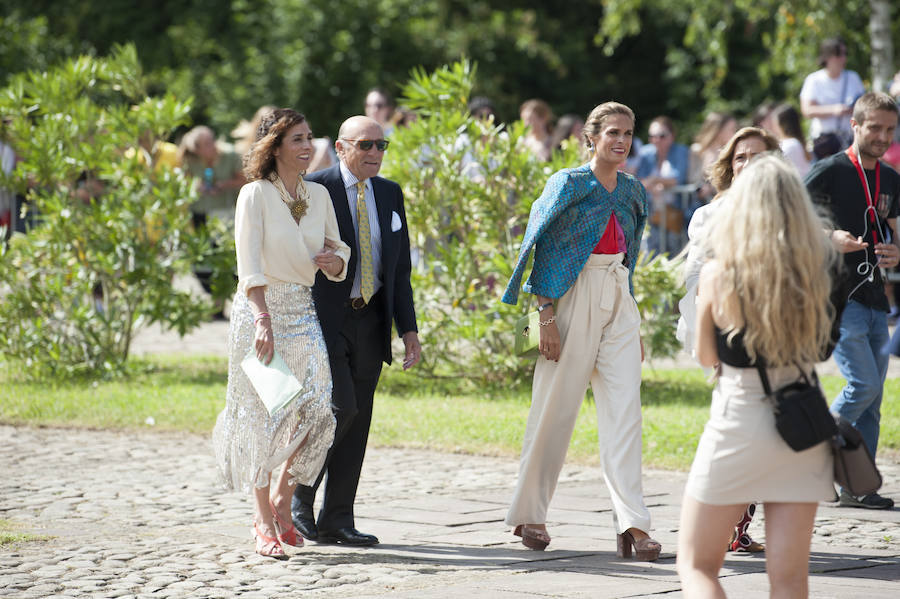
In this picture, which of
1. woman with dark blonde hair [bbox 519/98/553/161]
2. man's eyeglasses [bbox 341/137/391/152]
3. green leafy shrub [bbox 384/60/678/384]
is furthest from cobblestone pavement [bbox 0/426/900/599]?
woman with dark blonde hair [bbox 519/98/553/161]

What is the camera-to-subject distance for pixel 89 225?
1199 cm

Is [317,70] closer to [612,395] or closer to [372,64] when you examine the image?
[372,64]

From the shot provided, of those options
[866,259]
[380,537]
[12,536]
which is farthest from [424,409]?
[12,536]

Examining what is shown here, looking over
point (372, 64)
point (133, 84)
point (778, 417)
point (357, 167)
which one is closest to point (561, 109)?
point (372, 64)

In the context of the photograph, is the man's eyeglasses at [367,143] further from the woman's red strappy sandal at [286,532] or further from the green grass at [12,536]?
the green grass at [12,536]

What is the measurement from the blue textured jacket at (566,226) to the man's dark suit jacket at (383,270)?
2.15 feet

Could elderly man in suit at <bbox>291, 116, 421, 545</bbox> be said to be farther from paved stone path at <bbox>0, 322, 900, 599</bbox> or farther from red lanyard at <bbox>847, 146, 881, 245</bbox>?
red lanyard at <bbox>847, 146, 881, 245</bbox>

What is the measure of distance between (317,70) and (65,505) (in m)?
24.0

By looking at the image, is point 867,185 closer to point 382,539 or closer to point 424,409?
point 382,539

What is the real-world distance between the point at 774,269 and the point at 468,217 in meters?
7.33

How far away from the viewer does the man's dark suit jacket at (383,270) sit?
6633mm

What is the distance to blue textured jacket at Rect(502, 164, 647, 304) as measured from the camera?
644 centimetres

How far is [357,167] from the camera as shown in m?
6.71

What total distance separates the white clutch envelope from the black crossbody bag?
2.54 m
